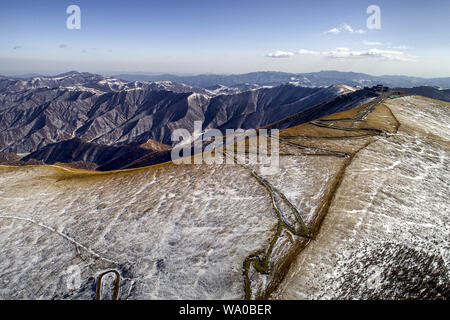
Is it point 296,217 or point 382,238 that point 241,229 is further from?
point 382,238

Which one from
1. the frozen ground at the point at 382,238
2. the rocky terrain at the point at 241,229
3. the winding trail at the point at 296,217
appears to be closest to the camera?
the frozen ground at the point at 382,238

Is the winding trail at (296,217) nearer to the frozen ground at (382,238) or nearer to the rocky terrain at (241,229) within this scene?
the rocky terrain at (241,229)

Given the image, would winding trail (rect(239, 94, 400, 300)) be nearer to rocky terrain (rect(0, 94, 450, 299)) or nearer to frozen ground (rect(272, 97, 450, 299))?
rocky terrain (rect(0, 94, 450, 299))

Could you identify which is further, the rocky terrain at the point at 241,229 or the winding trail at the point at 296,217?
the winding trail at the point at 296,217

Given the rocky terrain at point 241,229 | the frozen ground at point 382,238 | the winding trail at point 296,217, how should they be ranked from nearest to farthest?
Result: the frozen ground at point 382,238
the rocky terrain at point 241,229
the winding trail at point 296,217

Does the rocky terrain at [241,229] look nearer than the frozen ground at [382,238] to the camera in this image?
No

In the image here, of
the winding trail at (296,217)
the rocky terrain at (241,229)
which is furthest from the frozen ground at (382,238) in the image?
the winding trail at (296,217)

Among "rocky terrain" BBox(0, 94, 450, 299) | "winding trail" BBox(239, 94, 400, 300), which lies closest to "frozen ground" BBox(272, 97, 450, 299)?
"rocky terrain" BBox(0, 94, 450, 299)

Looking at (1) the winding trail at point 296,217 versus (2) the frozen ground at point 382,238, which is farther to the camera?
(1) the winding trail at point 296,217
